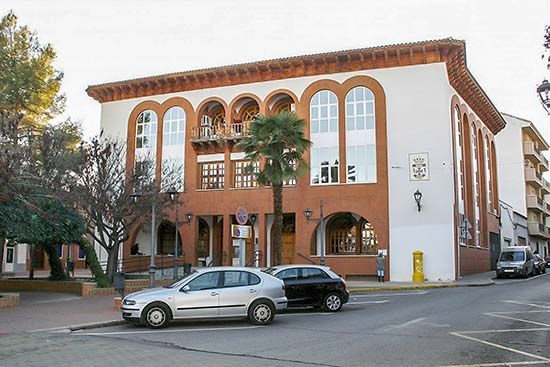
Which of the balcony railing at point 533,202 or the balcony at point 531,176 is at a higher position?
the balcony at point 531,176

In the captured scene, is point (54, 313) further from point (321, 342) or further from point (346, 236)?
point (346, 236)

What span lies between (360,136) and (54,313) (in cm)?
2094

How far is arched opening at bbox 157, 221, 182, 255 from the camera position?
38875mm

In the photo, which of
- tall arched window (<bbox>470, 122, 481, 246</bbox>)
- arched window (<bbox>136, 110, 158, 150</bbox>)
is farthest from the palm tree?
tall arched window (<bbox>470, 122, 481, 246</bbox>)

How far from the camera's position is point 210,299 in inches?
537

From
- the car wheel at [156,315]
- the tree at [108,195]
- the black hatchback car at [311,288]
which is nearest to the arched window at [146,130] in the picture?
the tree at [108,195]

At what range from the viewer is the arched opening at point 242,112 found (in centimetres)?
3625

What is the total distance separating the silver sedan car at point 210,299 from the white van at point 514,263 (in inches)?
938

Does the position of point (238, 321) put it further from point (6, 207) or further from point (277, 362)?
point (6, 207)

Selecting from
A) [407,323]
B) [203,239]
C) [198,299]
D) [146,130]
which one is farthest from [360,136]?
[198,299]

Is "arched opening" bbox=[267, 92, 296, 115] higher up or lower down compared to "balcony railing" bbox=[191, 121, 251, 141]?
higher up

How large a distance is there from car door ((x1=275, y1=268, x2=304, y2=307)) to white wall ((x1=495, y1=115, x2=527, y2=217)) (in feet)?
155

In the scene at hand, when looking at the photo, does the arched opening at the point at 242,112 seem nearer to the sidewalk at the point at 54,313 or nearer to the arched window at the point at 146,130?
the arched window at the point at 146,130

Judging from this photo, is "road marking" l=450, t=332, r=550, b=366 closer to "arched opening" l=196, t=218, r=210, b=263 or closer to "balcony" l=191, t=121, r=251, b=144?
"balcony" l=191, t=121, r=251, b=144
